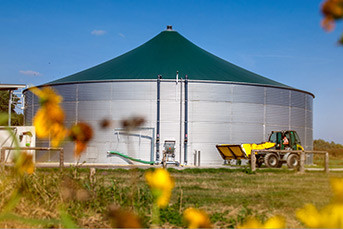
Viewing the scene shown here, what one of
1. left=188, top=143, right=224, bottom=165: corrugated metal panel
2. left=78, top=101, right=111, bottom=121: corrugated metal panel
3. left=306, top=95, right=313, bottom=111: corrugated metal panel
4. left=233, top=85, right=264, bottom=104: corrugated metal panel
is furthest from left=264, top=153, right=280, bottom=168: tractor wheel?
left=306, top=95, right=313, bottom=111: corrugated metal panel

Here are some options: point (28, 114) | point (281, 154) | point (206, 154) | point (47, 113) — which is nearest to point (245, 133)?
point (206, 154)

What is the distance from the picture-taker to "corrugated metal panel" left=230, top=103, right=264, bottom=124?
30809 mm

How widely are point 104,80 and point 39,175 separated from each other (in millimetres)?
25032

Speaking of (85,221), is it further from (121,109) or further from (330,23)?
(121,109)

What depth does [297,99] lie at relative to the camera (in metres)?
34.5

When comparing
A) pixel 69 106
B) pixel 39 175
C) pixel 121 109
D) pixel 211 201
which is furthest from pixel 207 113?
pixel 39 175

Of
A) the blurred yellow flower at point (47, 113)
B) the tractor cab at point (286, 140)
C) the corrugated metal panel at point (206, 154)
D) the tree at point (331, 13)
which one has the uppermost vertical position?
the tree at point (331, 13)

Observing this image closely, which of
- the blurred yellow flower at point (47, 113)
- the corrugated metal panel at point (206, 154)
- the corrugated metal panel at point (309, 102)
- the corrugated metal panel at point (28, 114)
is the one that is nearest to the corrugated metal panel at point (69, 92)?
the corrugated metal panel at point (28, 114)

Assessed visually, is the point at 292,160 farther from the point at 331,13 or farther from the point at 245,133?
the point at 331,13

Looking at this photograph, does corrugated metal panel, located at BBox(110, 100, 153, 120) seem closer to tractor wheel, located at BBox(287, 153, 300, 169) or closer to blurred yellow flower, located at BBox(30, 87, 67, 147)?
tractor wheel, located at BBox(287, 153, 300, 169)

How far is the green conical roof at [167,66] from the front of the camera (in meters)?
31.6

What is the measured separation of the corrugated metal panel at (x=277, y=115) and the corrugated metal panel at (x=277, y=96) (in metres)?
0.30

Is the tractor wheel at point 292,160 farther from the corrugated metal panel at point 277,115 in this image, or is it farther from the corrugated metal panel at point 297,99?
the corrugated metal panel at point 297,99

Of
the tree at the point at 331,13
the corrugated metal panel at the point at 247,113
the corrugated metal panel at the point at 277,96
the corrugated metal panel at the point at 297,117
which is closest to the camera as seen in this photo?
the tree at the point at 331,13
